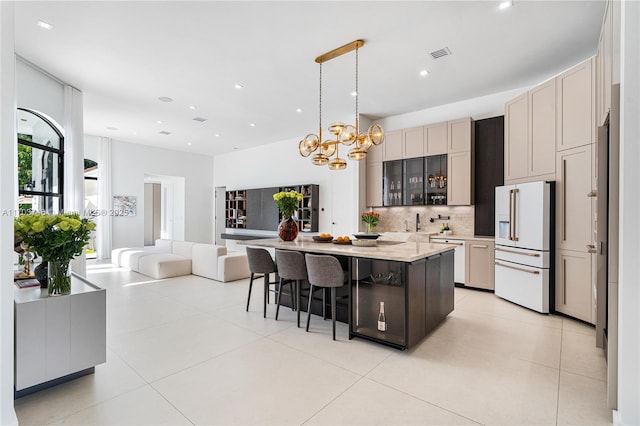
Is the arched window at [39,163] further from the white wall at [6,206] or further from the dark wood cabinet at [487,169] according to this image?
the dark wood cabinet at [487,169]

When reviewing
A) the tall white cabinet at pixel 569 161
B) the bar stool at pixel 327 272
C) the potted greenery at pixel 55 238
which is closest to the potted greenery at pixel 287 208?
the bar stool at pixel 327 272

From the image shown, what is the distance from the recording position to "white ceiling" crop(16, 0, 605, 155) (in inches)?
125

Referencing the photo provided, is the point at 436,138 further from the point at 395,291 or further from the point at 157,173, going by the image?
the point at 157,173

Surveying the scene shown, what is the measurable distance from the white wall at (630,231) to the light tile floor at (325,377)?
1.07ft

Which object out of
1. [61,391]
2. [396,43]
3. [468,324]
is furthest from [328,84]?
[61,391]

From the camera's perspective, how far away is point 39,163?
5.05 metres

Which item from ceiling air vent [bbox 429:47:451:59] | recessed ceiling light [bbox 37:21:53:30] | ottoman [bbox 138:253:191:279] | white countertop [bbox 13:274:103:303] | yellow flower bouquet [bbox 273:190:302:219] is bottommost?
ottoman [bbox 138:253:191:279]

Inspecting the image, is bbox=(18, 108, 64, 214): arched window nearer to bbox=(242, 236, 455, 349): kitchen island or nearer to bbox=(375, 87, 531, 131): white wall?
bbox=(242, 236, 455, 349): kitchen island

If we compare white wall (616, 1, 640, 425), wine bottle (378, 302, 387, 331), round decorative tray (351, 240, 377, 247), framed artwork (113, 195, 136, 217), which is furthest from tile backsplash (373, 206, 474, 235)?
framed artwork (113, 195, 136, 217)

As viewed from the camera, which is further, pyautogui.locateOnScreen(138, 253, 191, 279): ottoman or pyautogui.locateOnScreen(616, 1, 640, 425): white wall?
pyautogui.locateOnScreen(138, 253, 191, 279): ottoman

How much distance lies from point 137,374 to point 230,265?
343cm

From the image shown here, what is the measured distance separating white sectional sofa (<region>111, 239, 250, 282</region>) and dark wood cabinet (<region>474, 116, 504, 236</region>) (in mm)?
4435

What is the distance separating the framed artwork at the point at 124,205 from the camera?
8.72 metres

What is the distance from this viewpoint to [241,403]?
2145mm
